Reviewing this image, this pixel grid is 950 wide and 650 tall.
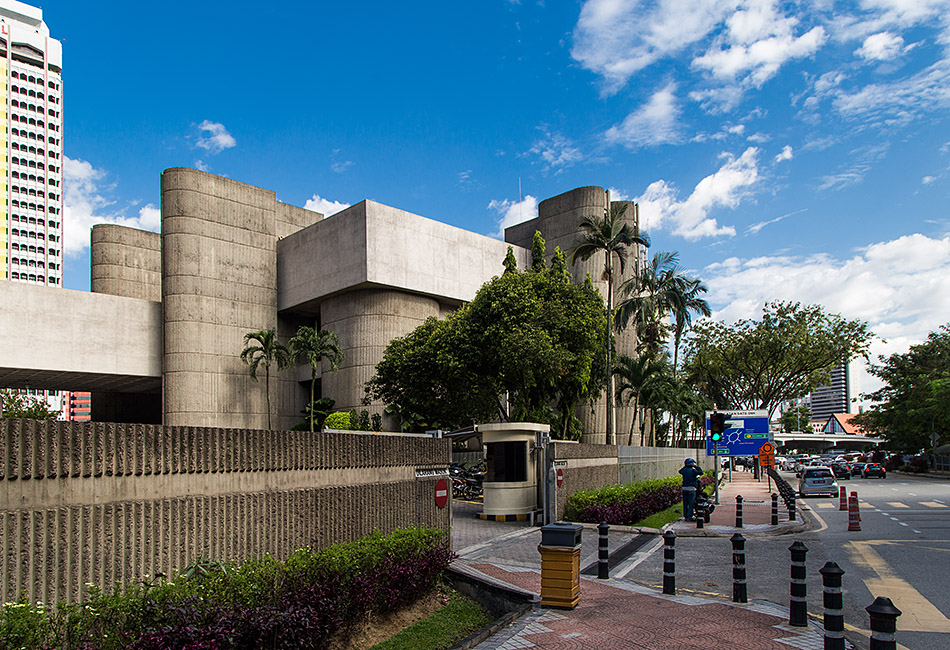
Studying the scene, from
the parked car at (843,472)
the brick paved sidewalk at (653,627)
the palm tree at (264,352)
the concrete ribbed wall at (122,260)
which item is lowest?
the parked car at (843,472)

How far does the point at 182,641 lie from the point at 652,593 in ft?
24.3

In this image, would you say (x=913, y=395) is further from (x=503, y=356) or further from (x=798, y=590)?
(x=798, y=590)

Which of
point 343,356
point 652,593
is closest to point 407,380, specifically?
point 343,356

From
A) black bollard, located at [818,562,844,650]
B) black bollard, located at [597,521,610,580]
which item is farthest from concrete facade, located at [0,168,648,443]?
black bollard, located at [818,562,844,650]

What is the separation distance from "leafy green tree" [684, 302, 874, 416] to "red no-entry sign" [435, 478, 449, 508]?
42.0 m

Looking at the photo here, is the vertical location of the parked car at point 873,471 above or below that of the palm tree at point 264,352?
below

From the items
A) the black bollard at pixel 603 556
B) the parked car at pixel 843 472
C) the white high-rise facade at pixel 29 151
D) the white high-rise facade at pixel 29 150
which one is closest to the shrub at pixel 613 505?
the black bollard at pixel 603 556

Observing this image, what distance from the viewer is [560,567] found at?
998cm

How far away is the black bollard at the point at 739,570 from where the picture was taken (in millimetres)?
10273

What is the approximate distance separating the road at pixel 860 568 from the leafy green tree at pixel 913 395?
152 ft

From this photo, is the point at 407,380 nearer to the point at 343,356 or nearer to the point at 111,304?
the point at 343,356

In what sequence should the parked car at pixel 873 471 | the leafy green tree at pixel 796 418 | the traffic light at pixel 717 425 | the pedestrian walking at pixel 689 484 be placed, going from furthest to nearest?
1. the leafy green tree at pixel 796 418
2. the parked car at pixel 873 471
3. the traffic light at pixel 717 425
4. the pedestrian walking at pixel 689 484

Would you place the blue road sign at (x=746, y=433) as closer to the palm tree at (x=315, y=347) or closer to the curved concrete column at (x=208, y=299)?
the palm tree at (x=315, y=347)

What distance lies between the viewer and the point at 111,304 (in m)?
47.8
